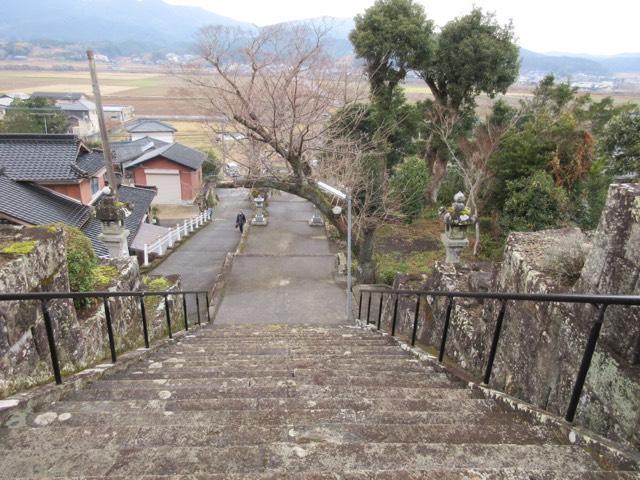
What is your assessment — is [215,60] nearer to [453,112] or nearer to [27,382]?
[27,382]

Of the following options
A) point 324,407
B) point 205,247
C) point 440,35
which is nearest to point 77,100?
point 205,247

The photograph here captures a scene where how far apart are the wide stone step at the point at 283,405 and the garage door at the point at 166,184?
26.1m

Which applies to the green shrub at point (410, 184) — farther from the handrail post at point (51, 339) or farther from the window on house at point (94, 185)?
the handrail post at point (51, 339)

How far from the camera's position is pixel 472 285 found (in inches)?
225

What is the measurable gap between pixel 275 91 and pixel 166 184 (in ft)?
63.1

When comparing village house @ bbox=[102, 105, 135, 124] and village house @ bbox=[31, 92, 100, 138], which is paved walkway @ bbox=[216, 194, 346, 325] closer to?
village house @ bbox=[31, 92, 100, 138]

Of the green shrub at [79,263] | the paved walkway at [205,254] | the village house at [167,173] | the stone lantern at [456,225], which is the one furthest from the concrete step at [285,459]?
the village house at [167,173]

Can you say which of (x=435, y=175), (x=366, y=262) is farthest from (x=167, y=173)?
(x=366, y=262)

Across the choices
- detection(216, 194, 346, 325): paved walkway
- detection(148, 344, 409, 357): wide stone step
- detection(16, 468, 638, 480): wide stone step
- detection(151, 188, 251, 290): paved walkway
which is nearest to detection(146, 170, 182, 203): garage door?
detection(151, 188, 251, 290): paved walkway

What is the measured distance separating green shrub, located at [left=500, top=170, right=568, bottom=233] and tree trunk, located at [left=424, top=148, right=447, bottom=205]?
7.72 m

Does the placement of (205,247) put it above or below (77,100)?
below

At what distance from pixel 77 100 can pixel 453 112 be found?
1837 inches

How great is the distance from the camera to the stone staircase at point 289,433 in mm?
1802

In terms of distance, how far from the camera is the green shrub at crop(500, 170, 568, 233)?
1344 cm
